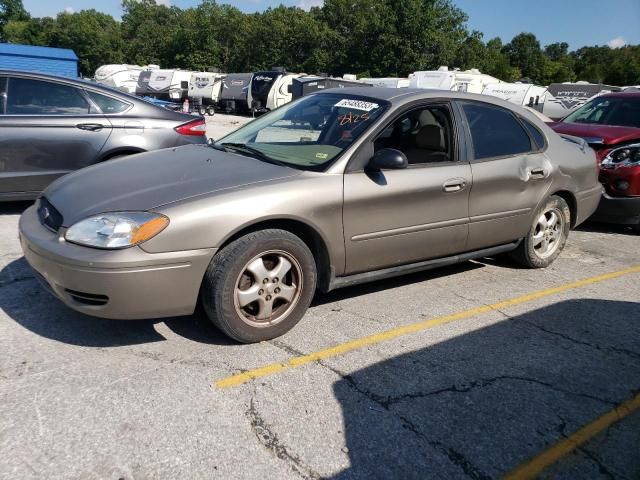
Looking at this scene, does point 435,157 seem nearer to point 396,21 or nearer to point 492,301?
point 492,301

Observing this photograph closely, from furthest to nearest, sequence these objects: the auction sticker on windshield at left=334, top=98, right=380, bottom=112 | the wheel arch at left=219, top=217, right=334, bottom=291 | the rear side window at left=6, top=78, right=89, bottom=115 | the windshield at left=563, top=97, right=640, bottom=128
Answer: the windshield at left=563, top=97, right=640, bottom=128
the rear side window at left=6, top=78, right=89, bottom=115
the auction sticker on windshield at left=334, top=98, right=380, bottom=112
the wheel arch at left=219, top=217, right=334, bottom=291

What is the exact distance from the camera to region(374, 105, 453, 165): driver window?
414cm

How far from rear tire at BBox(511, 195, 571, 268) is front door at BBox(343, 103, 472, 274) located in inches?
39.1

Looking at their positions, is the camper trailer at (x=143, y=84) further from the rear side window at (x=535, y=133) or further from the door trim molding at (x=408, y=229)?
the door trim molding at (x=408, y=229)

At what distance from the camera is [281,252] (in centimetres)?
332

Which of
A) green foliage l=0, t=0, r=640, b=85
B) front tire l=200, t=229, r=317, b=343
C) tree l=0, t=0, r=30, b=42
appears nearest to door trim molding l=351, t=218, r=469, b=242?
front tire l=200, t=229, r=317, b=343

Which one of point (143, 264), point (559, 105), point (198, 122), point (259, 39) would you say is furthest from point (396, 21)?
point (143, 264)

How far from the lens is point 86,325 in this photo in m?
3.41

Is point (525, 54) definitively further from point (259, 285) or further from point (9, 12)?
point (259, 285)

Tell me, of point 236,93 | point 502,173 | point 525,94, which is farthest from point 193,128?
point 236,93

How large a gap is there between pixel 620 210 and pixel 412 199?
394 centimetres

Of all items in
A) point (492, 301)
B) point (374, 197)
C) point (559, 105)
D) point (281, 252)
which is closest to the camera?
point (281, 252)

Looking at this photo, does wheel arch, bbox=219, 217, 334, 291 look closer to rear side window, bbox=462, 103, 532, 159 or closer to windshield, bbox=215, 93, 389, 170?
windshield, bbox=215, 93, 389, 170

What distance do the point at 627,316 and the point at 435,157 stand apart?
193 centimetres
